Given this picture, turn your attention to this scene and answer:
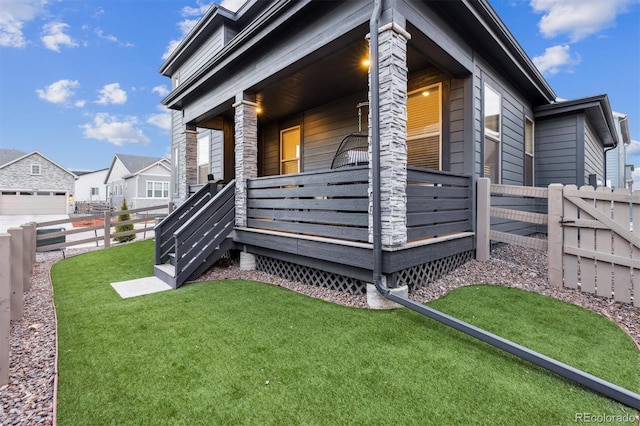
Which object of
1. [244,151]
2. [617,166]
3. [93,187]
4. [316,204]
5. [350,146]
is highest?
[93,187]

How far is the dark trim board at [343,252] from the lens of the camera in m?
3.49

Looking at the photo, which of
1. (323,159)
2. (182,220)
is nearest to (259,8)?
(323,159)

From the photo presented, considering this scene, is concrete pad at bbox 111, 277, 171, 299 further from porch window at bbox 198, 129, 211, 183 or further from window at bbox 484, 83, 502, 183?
window at bbox 484, 83, 502, 183

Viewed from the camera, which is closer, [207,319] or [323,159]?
[207,319]

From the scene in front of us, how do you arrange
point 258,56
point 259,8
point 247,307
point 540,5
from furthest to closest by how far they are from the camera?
point 540,5 < point 259,8 < point 258,56 < point 247,307

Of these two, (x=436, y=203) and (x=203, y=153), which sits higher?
(x=203, y=153)

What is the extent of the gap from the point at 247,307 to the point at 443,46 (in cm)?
433

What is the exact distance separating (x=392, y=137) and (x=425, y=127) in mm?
2365

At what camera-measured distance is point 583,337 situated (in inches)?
107

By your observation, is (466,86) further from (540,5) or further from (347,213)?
(540,5)

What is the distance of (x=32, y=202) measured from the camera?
2539 cm

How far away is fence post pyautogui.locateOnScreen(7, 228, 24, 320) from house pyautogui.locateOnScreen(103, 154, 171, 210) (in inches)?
963

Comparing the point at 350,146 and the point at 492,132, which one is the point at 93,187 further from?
the point at 492,132

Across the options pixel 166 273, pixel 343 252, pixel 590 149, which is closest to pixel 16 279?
pixel 166 273
